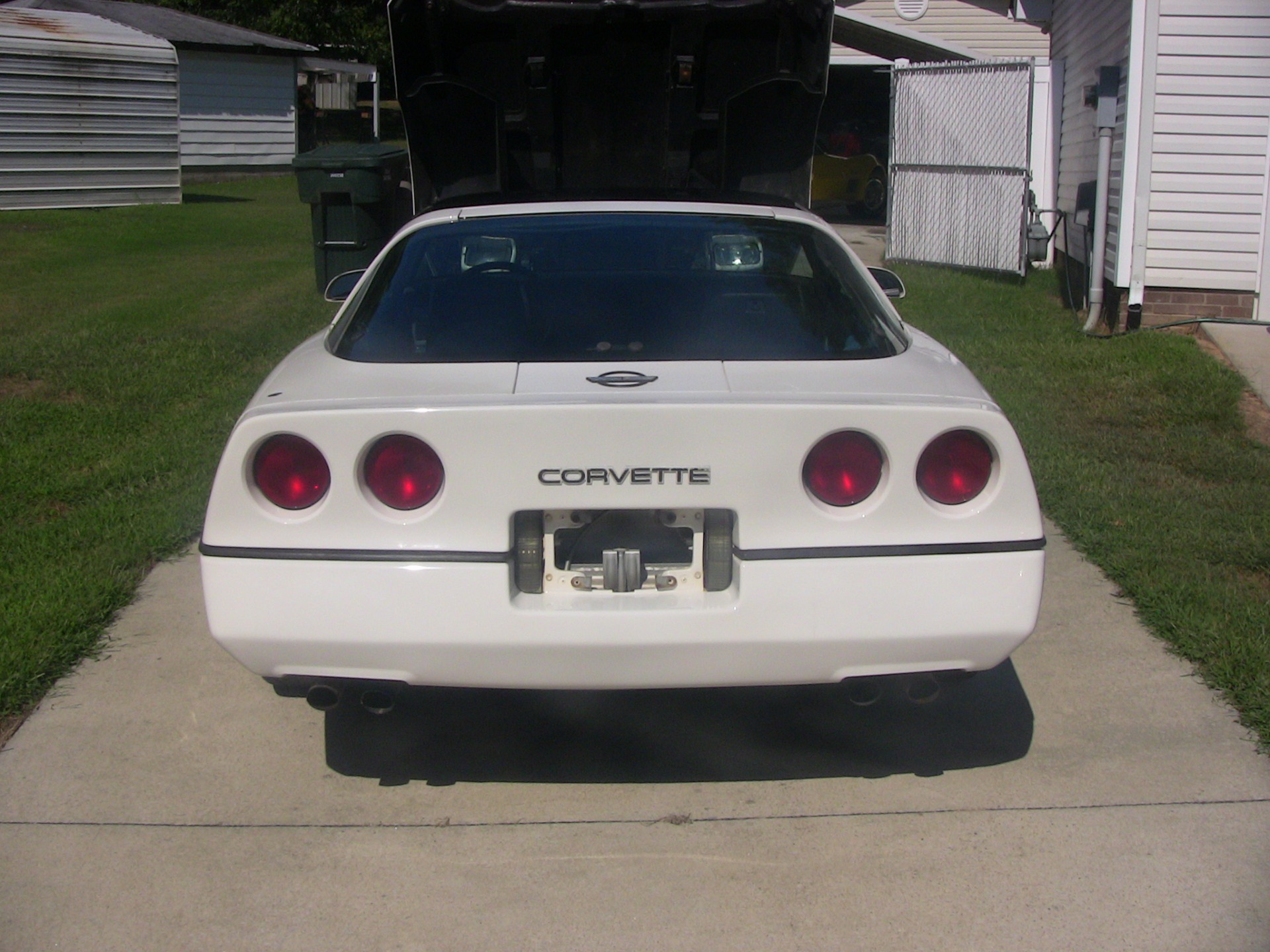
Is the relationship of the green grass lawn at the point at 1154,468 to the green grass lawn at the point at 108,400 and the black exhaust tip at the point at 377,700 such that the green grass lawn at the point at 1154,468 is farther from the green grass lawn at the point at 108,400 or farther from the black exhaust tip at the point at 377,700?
the green grass lawn at the point at 108,400

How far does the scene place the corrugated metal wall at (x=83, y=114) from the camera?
19219mm

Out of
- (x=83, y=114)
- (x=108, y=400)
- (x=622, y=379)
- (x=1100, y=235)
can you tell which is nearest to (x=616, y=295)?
(x=622, y=379)

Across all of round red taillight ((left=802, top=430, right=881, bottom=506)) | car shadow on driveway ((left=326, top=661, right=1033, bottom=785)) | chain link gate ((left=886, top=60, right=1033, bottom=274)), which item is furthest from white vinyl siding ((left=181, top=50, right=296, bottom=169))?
round red taillight ((left=802, top=430, right=881, bottom=506))

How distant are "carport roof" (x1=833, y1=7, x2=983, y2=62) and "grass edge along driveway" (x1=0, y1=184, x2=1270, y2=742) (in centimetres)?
548

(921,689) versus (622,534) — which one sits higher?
(622,534)

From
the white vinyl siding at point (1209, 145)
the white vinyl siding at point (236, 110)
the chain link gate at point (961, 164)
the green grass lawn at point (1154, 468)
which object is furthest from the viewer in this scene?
the white vinyl siding at point (236, 110)

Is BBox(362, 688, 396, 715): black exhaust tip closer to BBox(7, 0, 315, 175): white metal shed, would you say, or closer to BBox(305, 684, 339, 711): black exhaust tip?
BBox(305, 684, 339, 711): black exhaust tip

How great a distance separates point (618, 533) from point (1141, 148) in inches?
315

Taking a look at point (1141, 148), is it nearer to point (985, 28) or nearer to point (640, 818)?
point (640, 818)

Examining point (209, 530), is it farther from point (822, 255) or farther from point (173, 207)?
point (173, 207)

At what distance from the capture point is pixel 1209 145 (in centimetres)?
968

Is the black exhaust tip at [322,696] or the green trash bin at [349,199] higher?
the green trash bin at [349,199]

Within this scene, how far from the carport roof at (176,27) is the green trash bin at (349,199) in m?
16.6

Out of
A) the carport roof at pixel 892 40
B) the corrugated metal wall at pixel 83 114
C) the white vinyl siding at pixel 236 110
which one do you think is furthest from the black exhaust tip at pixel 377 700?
the white vinyl siding at pixel 236 110
